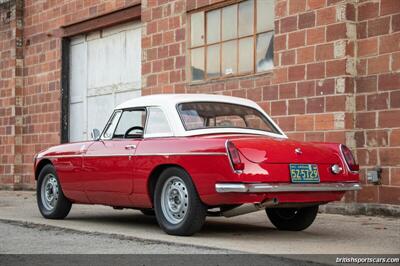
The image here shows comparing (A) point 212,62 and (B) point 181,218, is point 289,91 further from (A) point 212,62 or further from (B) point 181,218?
(B) point 181,218

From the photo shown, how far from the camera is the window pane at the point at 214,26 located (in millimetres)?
12117

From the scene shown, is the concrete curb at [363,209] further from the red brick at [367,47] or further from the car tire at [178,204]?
the car tire at [178,204]

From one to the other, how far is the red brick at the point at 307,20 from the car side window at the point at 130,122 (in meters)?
3.40

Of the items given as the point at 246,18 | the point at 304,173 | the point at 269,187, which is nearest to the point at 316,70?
the point at 246,18

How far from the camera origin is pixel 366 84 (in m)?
9.65

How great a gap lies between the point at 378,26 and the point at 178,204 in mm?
4290

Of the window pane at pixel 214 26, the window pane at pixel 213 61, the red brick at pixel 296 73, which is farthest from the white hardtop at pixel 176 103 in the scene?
the window pane at pixel 214 26

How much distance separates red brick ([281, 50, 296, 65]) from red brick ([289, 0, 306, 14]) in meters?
0.63

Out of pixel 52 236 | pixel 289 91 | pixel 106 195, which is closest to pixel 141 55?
pixel 289 91

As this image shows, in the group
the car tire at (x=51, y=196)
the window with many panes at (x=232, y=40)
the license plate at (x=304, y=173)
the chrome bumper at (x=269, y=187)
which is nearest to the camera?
the chrome bumper at (x=269, y=187)

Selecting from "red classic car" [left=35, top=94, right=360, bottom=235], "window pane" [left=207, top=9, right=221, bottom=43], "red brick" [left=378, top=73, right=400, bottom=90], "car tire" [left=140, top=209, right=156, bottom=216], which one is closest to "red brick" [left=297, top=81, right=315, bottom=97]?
"red brick" [left=378, top=73, right=400, bottom=90]

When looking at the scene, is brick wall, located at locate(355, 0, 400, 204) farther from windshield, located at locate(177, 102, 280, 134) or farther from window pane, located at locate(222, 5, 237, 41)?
window pane, located at locate(222, 5, 237, 41)

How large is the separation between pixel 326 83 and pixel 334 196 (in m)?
3.24

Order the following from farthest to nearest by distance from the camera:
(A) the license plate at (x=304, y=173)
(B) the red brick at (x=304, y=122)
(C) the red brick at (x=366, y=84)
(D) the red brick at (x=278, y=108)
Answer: (D) the red brick at (x=278, y=108) < (B) the red brick at (x=304, y=122) < (C) the red brick at (x=366, y=84) < (A) the license plate at (x=304, y=173)
